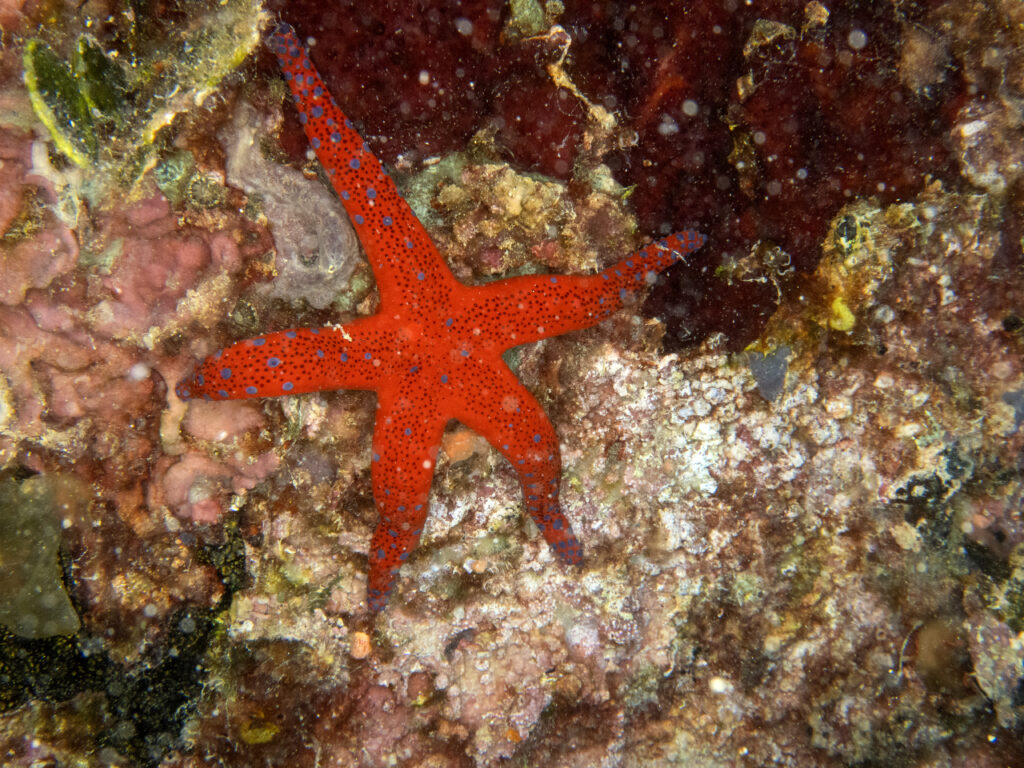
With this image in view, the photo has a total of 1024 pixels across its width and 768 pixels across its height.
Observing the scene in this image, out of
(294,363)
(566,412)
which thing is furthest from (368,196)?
(566,412)

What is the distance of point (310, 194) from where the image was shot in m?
3.78

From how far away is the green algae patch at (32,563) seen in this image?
3814 mm

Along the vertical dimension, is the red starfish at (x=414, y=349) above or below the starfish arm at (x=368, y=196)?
below

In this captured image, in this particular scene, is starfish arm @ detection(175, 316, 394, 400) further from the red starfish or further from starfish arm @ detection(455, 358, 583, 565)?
starfish arm @ detection(455, 358, 583, 565)

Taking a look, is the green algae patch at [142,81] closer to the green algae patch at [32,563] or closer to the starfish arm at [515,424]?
the green algae patch at [32,563]

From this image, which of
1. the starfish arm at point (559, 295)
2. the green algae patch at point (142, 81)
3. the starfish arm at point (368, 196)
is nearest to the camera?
the green algae patch at point (142, 81)

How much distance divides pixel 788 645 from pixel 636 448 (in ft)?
6.73

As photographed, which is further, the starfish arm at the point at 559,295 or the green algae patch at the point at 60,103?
the starfish arm at the point at 559,295

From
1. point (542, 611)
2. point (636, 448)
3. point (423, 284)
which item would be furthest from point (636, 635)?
point (423, 284)

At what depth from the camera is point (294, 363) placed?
372 centimetres

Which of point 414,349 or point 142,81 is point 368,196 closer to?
point 414,349

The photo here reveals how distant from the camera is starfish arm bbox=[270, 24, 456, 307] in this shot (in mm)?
3428

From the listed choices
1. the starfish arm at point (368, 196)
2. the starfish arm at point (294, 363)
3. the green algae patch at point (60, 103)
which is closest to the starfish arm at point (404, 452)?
the starfish arm at point (294, 363)

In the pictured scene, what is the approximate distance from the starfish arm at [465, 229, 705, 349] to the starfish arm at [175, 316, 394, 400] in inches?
29.7
